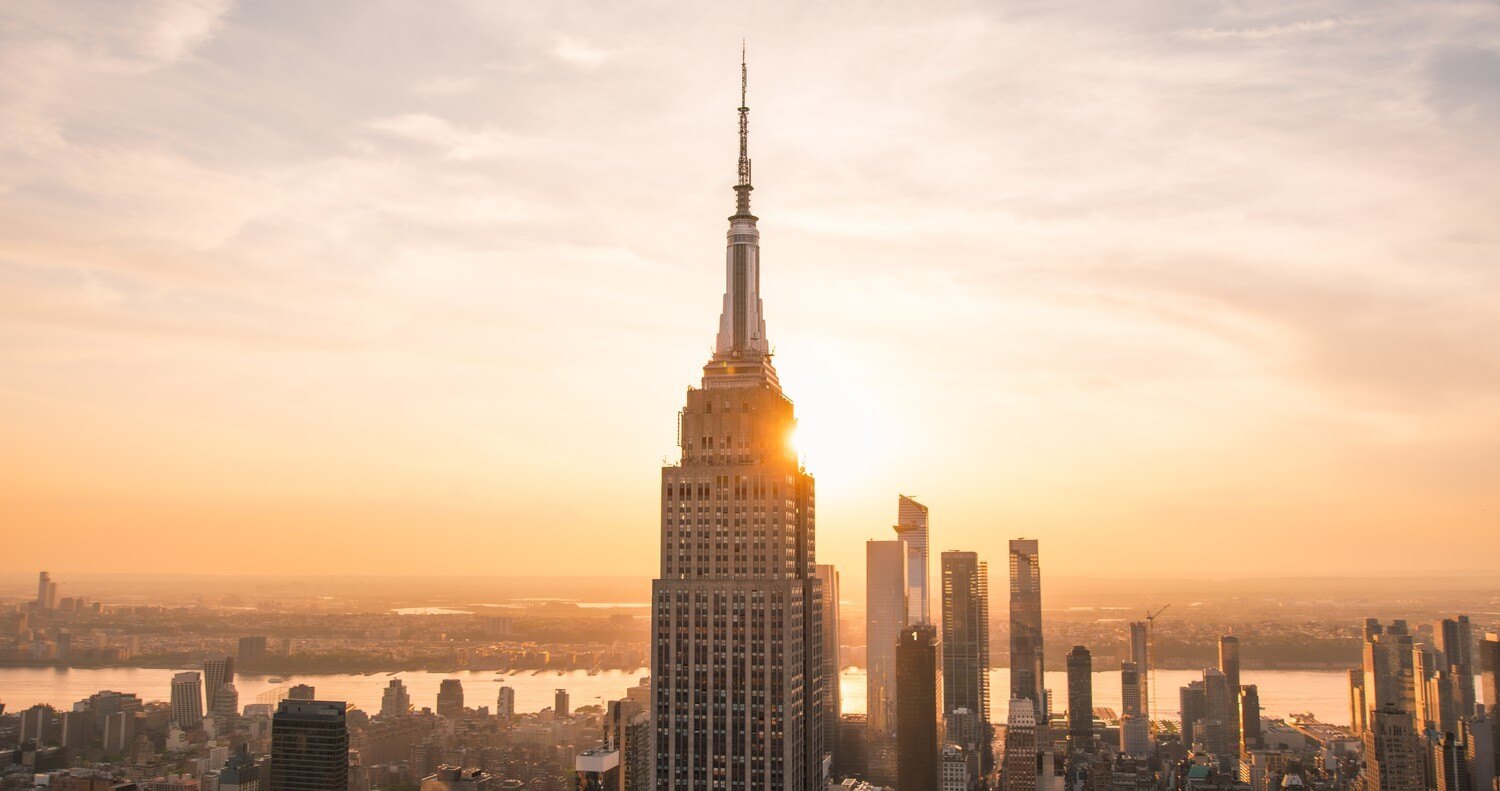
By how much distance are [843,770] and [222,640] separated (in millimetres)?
42143

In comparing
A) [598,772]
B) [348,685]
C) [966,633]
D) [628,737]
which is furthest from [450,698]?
[966,633]

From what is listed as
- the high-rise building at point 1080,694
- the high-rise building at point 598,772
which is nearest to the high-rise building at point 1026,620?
the high-rise building at point 1080,694

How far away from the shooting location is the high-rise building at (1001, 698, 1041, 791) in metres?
78.2

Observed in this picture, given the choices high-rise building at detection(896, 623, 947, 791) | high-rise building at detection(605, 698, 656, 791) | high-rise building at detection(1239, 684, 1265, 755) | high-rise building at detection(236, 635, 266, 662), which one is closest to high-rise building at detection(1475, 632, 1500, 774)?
high-rise building at detection(1239, 684, 1265, 755)

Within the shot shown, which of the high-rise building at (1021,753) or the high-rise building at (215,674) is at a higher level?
the high-rise building at (215,674)

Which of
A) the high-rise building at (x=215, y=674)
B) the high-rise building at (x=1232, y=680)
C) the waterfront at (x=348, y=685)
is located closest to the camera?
the waterfront at (x=348, y=685)

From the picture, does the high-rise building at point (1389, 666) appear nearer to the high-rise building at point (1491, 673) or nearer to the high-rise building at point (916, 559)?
the high-rise building at point (1491, 673)

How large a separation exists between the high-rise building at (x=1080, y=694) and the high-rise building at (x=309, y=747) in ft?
190

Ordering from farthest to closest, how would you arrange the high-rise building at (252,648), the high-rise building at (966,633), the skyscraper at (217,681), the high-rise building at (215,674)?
the high-rise building at (966,633)
the high-rise building at (252,648)
the high-rise building at (215,674)
the skyscraper at (217,681)

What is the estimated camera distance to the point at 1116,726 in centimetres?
10025

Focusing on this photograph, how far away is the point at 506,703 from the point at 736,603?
50199 mm

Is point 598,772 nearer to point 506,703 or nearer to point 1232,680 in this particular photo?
point 506,703

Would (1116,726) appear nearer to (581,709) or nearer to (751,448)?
(581,709)

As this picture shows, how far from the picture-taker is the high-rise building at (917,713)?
254 feet
